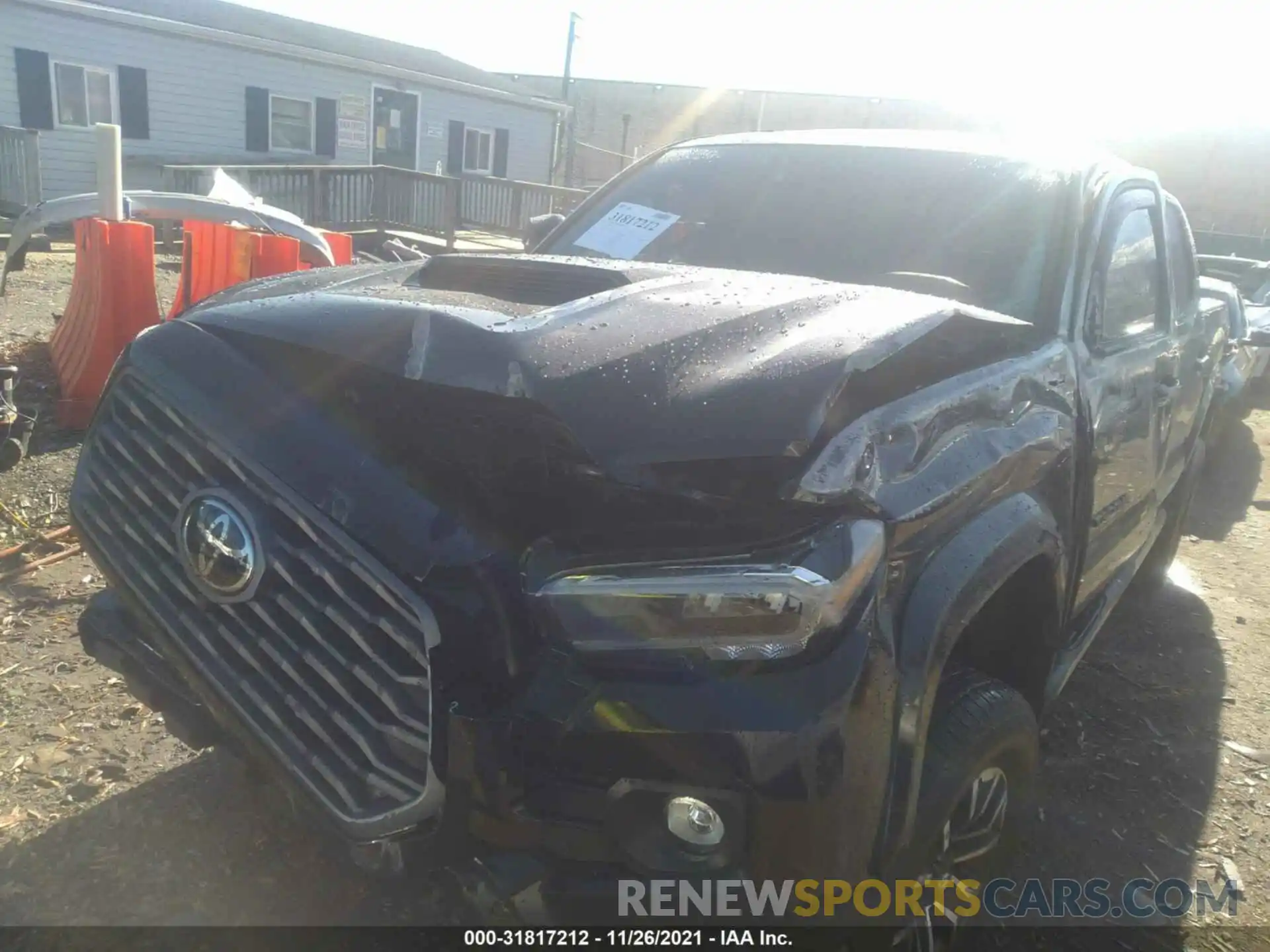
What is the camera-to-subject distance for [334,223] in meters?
16.6

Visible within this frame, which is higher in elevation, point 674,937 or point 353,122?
point 353,122

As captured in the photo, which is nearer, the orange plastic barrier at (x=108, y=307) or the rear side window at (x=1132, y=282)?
the rear side window at (x=1132, y=282)

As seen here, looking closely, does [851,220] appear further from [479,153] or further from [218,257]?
[479,153]

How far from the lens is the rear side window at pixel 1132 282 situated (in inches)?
117

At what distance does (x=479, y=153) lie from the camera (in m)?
23.3

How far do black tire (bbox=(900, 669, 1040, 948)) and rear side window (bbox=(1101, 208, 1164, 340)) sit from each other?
1248 millimetres

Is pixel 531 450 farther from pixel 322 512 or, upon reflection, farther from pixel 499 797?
pixel 499 797

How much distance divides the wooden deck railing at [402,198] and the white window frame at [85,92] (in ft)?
6.57

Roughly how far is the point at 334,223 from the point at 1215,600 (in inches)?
584

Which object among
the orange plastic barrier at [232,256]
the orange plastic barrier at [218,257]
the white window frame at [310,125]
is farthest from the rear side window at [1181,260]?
the white window frame at [310,125]

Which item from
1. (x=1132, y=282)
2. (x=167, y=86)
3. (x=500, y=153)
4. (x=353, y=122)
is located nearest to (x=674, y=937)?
(x=1132, y=282)

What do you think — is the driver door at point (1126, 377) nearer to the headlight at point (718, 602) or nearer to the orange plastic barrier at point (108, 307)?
the headlight at point (718, 602)

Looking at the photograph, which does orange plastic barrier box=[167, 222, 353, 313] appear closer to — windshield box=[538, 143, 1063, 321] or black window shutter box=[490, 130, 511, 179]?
windshield box=[538, 143, 1063, 321]

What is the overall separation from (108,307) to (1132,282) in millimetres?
4787
